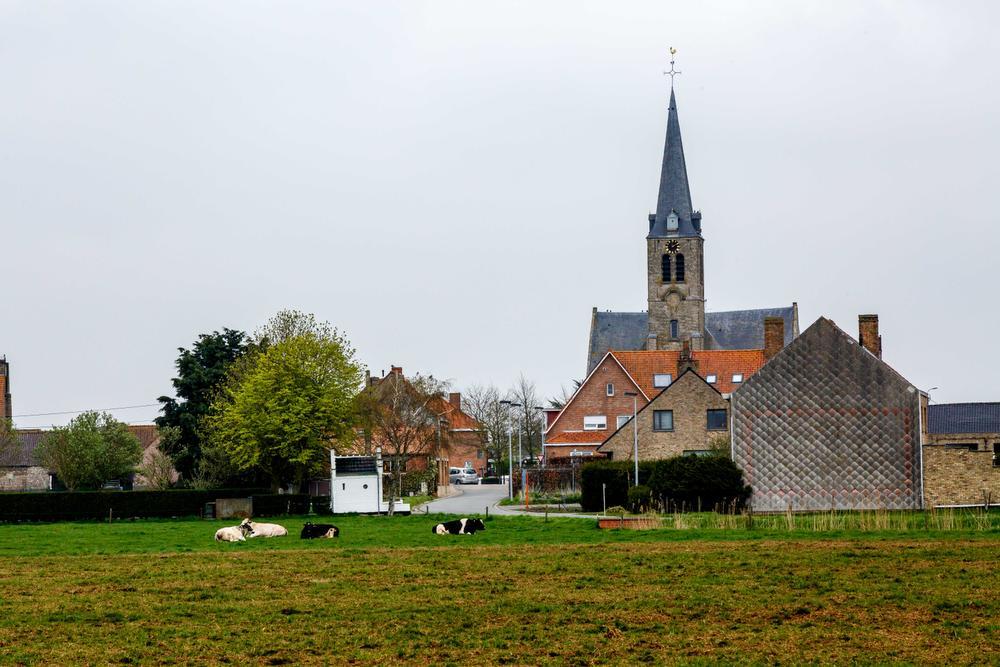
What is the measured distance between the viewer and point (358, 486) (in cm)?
6025

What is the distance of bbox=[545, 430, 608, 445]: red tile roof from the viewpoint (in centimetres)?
8594

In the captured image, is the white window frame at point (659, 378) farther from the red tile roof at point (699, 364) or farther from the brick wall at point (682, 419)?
the brick wall at point (682, 419)

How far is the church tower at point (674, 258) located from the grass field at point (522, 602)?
318ft

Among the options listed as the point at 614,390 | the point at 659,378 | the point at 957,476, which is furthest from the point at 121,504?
the point at 659,378

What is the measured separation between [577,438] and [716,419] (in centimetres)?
2224

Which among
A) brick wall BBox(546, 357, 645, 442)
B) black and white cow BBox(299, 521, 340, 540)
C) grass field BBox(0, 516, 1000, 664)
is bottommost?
grass field BBox(0, 516, 1000, 664)

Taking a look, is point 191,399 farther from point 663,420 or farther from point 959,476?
point 959,476

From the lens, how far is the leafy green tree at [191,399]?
77.4 metres

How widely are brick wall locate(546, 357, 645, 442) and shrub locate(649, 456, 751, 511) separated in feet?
113

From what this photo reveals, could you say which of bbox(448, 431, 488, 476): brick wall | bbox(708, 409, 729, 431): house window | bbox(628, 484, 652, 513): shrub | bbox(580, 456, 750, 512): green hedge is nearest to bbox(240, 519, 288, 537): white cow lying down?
bbox(628, 484, 652, 513): shrub

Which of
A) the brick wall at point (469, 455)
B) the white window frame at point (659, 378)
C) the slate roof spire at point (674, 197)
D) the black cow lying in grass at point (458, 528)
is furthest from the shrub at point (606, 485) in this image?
the slate roof spire at point (674, 197)

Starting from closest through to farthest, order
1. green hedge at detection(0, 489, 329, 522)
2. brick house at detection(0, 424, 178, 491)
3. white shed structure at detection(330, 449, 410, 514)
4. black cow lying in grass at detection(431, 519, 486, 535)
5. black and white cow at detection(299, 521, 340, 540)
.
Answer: black and white cow at detection(299, 521, 340, 540) → black cow lying in grass at detection(431, 519, 486, 535) → green hedge at detection(0, 489, 329, 522) → white shed structure at detection(330, 449, 410, 514) → brick house at detection(0, 424, 178, 491)

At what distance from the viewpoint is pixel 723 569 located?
2420 cm

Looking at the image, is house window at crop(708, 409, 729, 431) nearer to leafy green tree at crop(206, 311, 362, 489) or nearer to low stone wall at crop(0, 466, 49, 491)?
leafy green tree at crop(206, 311, 362, 489)
